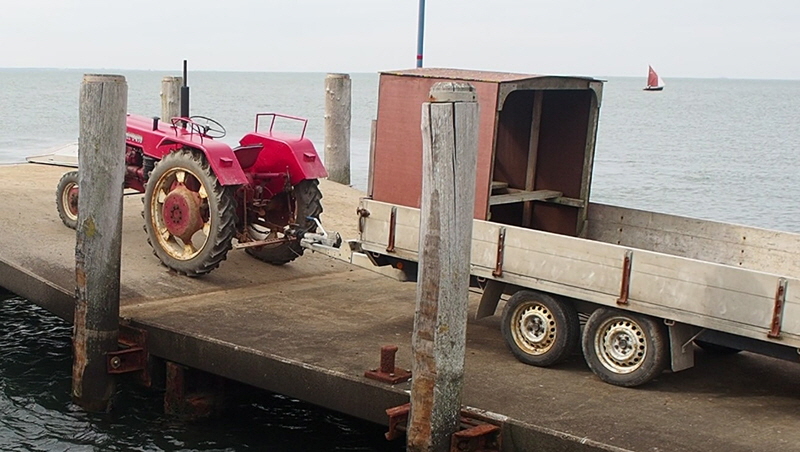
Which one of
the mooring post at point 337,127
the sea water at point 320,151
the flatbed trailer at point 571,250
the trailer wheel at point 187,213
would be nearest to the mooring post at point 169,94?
the mooring post at point 337,127

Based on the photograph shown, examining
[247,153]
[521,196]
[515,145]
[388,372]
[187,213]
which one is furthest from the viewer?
[247,153]

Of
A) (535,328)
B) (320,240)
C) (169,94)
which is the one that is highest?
(169,94)

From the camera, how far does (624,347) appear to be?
9.05 meters

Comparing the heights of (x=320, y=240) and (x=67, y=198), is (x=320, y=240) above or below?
above

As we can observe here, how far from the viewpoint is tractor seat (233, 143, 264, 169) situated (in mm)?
12570

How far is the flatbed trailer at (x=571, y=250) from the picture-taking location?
8.48 metres

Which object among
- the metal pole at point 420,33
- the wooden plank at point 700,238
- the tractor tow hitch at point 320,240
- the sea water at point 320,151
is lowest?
the sea water at point 320,151

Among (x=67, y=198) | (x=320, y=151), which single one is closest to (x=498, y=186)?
(x=67, y=198)

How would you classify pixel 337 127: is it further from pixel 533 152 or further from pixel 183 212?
pixel 533 152

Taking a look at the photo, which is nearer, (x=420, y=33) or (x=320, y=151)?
(x=420, y=33)

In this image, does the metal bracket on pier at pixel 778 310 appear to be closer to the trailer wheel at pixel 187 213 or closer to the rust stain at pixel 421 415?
the rust stain at pixel 421 415

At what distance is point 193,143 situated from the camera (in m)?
12.0

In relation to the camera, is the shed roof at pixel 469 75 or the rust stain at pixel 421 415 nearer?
the rust stain at pixel 421 415

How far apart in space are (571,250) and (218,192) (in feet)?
13.0
